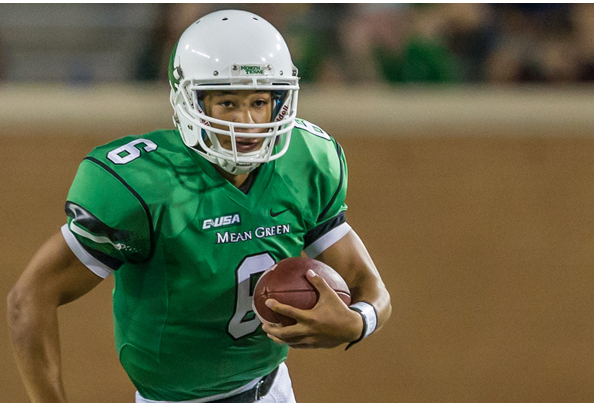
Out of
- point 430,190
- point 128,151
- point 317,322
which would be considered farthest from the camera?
point 430,190

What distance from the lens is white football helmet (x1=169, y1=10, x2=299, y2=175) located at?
1.63 m

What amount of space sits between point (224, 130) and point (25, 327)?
62 cm

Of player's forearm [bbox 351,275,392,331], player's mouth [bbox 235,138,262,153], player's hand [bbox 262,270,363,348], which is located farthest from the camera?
player's forearm [bbox 351,275,392,331]

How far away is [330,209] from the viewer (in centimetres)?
188

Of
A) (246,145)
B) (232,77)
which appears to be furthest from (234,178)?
(232,77)

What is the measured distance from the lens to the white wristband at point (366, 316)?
5.53ft

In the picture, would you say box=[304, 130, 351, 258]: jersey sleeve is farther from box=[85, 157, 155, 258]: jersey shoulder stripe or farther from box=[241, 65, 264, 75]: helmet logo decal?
box=[85, 157, 155, 258]: jersey shoulder stripe

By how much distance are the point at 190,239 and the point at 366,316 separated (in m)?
0.44

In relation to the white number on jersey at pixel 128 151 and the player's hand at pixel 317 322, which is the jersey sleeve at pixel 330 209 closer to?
the player's hand at pixel 317 322

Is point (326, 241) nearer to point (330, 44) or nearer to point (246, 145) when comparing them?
point (246, 145)

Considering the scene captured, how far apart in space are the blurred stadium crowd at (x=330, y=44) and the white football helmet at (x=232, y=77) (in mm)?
2002

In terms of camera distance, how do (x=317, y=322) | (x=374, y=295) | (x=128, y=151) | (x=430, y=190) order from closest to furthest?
1. (x=317, y=322)
2. (x=128, y=151)
3. (x=374, y=295)
4. (x=430, y=190)

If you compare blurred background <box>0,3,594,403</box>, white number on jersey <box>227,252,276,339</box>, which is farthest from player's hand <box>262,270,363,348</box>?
blurred background <box>0,3,594,403</box>

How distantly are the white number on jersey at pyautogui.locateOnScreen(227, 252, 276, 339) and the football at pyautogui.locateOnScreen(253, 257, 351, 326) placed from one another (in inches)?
2.3
